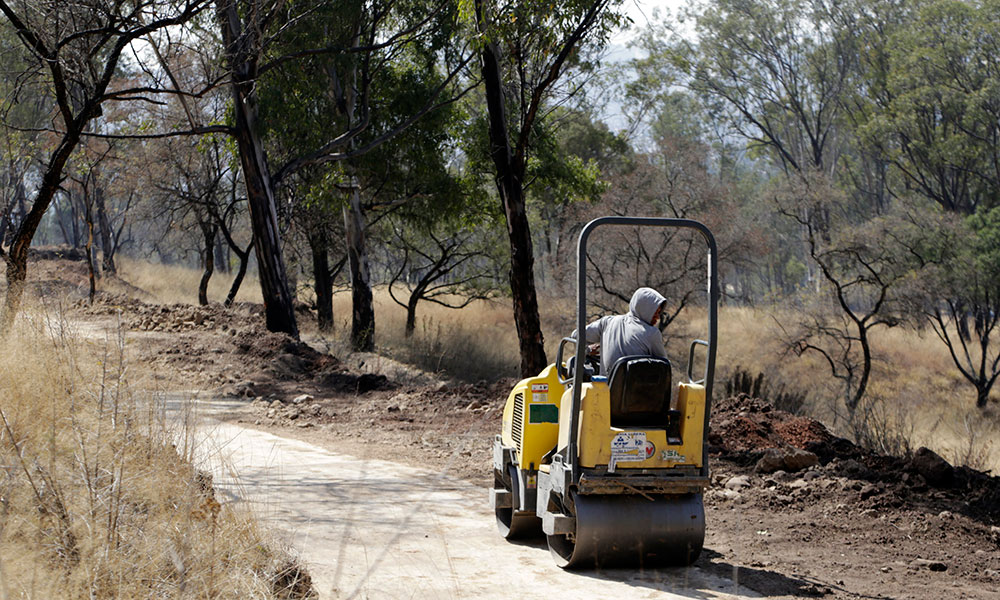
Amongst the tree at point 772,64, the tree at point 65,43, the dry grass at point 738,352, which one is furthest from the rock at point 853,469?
the tree at point 772,64

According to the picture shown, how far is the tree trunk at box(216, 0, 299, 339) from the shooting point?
18.6 meters

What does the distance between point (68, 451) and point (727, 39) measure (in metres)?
49.5

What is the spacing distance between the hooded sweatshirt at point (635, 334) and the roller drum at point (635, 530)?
868mm

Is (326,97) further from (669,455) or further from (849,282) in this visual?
(669,455)

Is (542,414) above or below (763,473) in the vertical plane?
above

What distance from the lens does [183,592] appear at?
4.24m

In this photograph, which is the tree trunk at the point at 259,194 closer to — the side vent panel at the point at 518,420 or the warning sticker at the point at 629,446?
the side vent panel at the point at 518,420

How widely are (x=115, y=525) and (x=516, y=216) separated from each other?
10221 mm

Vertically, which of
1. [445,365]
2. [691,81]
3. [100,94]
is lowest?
[445,365]

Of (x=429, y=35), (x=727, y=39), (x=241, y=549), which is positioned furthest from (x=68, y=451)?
(x=727, y=39)

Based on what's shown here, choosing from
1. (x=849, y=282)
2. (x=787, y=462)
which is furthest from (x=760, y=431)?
(x=849, y=282)

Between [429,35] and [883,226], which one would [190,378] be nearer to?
[429,35]

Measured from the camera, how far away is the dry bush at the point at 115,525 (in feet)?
13.8

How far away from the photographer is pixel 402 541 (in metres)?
6.83
